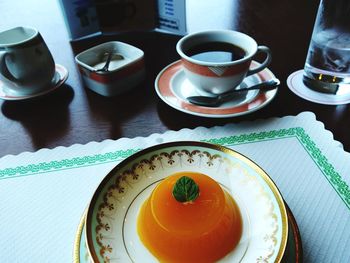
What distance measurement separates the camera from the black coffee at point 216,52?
2.28 ft

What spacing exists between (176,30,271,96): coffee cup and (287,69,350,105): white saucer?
0.31 ft

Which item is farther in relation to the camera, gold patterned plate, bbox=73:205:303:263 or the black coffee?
the black coffee

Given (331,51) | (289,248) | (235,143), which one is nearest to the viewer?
(289,248)

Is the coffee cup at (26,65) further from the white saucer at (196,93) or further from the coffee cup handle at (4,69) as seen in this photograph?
the white saucer at (196,93)

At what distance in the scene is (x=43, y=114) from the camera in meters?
0.69

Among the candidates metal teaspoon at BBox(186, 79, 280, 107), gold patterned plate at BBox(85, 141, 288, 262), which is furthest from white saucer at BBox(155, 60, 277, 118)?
gold patterned plate at BBox(85, 141, 288, 262)

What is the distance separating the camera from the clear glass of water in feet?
2.23

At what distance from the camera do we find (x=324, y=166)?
537 mm

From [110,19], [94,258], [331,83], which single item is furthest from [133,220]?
[110,19]

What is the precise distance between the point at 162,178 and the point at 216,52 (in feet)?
1.23

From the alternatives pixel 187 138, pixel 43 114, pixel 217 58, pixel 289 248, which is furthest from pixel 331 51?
pixel 43 114

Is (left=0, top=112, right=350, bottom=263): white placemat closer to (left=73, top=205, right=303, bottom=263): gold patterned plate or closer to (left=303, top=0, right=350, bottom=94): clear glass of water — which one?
(left=73, top=205, right=303, bottom=263): gold patterned plate

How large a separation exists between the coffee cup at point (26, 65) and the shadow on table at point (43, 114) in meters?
0.03

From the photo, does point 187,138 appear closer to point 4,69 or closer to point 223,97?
point 223,97
